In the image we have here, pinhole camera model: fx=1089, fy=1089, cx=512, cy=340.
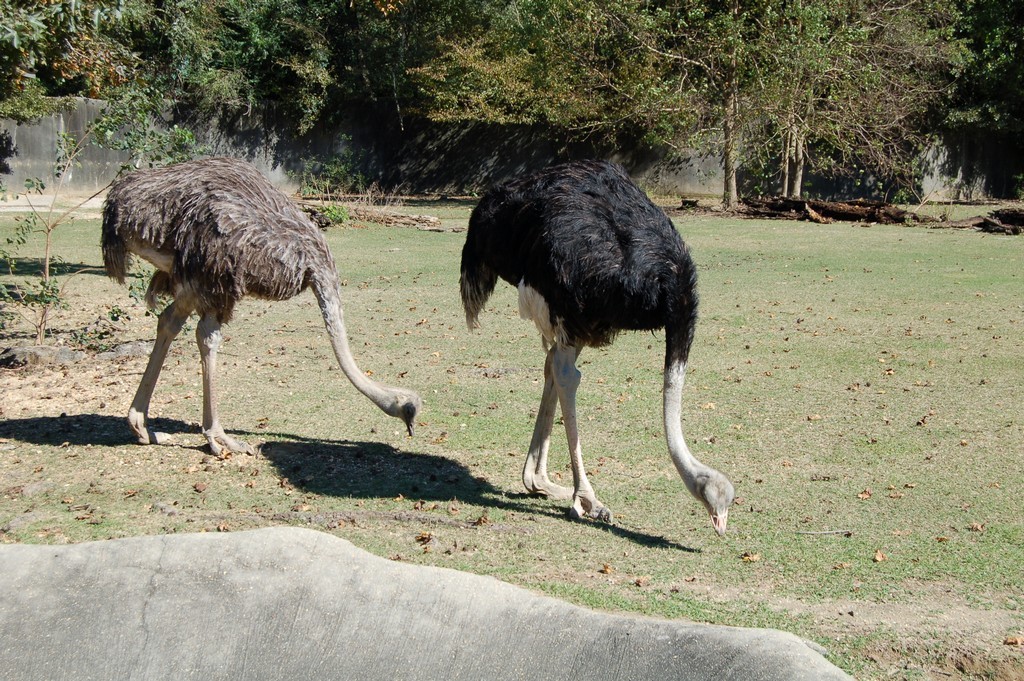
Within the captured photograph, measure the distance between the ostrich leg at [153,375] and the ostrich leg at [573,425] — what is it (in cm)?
250

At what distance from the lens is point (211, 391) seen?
6.57 metres

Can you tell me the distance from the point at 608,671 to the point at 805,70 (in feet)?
66.8

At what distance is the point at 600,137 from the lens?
98.2ft

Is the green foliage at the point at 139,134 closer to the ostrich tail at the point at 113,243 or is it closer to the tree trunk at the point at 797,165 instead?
the ostrich tail at the point at 113,243

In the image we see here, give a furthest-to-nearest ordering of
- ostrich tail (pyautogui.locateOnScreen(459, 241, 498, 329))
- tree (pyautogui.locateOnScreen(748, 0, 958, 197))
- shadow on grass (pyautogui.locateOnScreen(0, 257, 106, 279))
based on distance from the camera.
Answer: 1. tree (pyautogui.locateOnScreen(748, 0, 958, 197))
2. shadow on grass (pyautogui.locateOnScreen(0, 257, 106, 279))
3. ostrich tail (pyautogui.locateOnScreen(459, 241, 498, 329))

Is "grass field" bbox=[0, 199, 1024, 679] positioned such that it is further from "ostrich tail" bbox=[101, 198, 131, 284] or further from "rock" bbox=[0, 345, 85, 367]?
"ostrich tail" bbox=[101, 198, 131, 284]

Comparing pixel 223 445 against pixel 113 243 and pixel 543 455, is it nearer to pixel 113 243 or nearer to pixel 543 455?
pixel 113 243

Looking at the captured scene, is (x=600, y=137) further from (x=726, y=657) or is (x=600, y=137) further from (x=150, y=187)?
(x=726, y=657)

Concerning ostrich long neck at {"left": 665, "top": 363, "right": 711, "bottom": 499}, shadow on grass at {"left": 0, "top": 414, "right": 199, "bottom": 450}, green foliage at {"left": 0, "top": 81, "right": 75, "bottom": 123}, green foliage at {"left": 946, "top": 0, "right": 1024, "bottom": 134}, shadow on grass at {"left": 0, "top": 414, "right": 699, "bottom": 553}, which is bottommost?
shadow on grass at {"left": 0, "top": 414, "right": 699, "bottom": 553}

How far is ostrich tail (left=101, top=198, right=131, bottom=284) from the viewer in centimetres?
651

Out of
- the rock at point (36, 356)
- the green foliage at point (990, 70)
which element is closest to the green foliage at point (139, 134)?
the rock at point (36, 356)

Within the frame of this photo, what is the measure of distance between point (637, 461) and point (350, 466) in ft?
5.67

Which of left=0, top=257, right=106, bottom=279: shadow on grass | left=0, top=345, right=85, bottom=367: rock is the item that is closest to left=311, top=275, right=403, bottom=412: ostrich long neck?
left=0, top=345, right=85, bottom=367: rock

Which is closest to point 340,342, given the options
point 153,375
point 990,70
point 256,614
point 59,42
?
point 153,375
